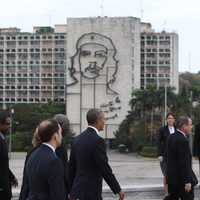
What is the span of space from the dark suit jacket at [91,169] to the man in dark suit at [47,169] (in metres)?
1.67

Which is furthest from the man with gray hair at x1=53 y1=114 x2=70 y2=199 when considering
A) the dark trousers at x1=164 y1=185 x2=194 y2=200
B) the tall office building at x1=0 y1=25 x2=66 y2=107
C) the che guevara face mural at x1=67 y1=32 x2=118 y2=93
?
the tall office building at x1=0 y1=25 x2=66 y2=107

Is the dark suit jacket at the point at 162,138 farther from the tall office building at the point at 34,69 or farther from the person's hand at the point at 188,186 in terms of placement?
the tall office building at the point at 34,69

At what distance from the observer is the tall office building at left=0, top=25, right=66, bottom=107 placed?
4690 inches

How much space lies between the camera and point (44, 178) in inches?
240

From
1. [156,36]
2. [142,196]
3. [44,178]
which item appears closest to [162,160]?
[142,196]

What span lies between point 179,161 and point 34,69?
11087cm

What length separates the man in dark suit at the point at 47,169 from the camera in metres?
6.05

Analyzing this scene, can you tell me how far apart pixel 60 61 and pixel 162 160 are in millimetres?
107811

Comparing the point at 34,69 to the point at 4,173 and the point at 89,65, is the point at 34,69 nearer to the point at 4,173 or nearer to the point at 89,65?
the point at 89,65

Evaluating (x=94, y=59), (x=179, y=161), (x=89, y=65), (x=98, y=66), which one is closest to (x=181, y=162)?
(x=179, y=161)

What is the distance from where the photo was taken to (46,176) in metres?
6.08

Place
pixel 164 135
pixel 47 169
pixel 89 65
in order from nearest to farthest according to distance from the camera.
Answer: pixel 47 169 → pixel 164 135 → pixel 89 65

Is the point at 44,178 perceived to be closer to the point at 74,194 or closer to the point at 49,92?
the point at 74,194

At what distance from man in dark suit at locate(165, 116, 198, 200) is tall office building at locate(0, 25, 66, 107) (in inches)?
4294
